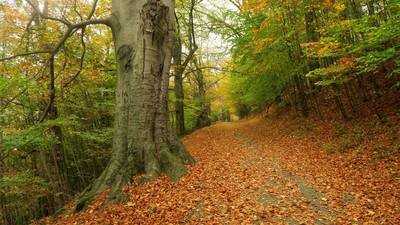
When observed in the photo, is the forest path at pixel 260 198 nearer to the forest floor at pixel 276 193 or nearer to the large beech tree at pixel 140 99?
the forest floor at pixel 276 193

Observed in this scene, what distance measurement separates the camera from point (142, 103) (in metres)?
6.43

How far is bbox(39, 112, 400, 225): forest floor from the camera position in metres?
4.33

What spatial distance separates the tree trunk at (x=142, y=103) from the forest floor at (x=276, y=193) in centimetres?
54

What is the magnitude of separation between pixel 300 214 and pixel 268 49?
9410 millimetres

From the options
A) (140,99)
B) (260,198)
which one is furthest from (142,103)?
(260,198)

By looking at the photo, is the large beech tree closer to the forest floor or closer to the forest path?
the forest floor

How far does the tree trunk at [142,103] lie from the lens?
6.25m

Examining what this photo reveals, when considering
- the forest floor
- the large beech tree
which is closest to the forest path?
the forest floor

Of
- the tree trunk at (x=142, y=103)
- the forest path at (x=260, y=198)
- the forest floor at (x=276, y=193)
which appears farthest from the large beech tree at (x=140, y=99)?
the forest path at (x=260, y=198)

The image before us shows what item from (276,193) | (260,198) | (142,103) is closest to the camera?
(260,198)

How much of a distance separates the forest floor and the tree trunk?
0.54 metres

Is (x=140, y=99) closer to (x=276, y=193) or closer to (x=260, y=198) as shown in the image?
(x=260, y=198)

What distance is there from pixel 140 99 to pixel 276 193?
3759mm

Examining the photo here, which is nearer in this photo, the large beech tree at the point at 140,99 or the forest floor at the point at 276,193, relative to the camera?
the forest floor at the point at 276,193
